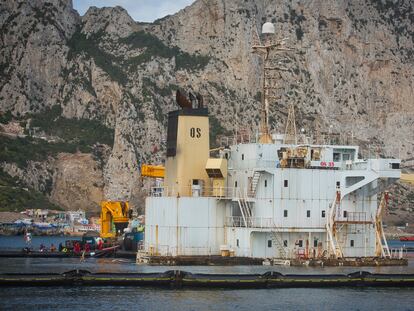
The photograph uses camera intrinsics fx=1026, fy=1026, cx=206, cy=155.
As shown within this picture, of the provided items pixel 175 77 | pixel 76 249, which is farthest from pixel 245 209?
pixel 175 77

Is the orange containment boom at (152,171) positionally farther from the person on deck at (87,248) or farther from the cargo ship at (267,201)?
the person on deck at (87,248)

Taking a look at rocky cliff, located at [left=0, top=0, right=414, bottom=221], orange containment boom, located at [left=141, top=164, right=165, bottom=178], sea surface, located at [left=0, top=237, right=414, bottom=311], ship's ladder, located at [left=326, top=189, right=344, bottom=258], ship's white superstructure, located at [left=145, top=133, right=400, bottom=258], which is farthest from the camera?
rocky cliff, located at [left=0, top=0, right=414, bottom=221]

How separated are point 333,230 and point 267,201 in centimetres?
390

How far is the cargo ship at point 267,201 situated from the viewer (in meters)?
55.2

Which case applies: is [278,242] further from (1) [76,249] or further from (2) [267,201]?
(1) [76,249]

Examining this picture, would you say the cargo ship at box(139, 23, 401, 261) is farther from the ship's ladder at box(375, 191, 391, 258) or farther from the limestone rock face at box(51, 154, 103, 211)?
the limestone rock face at box(51, 154, 103, 211)

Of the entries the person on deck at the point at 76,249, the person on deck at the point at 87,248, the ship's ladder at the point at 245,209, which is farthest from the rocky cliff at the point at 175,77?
the ship's ladder at the point at 245,209

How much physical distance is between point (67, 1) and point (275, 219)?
144882mm

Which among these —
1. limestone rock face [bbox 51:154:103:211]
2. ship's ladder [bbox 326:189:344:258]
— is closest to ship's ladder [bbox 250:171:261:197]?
ship's ladder [bbox 326:189:344:258]

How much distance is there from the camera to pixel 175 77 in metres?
184

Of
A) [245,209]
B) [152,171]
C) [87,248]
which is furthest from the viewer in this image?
[87,248]

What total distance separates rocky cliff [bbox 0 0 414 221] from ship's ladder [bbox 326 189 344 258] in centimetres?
12120

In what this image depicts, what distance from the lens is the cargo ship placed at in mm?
55250

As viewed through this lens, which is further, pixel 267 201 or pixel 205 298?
pixel 267 201
